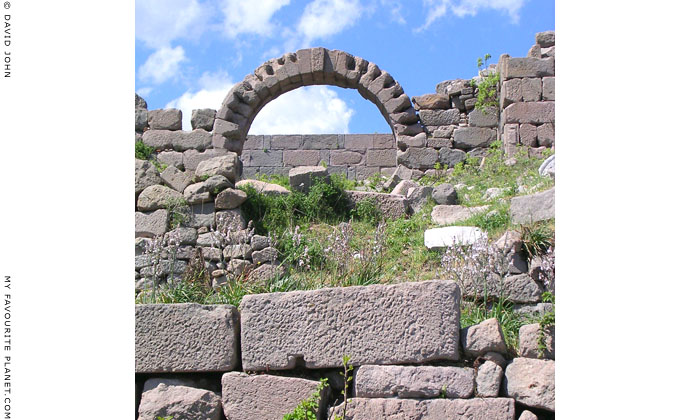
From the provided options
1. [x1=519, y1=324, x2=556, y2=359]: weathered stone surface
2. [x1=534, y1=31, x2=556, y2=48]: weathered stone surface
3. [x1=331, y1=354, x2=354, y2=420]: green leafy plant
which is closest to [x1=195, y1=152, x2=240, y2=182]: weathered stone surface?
[x1=331, y1=354, x2=354, y2=420]: green leafy plant

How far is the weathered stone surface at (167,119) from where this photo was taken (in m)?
11.5

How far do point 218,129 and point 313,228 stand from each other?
4.75 meters

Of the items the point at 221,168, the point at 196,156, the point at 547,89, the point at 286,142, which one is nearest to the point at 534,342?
the point at 221,168

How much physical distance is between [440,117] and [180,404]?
8.85 m

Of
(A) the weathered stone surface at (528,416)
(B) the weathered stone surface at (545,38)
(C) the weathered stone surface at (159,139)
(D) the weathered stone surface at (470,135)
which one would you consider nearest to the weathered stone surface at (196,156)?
(C) the weathered stone surface at (159,139)

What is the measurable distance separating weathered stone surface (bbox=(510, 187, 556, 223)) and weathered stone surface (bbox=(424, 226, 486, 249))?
0.36 meters

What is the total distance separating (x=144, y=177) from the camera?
637 cm

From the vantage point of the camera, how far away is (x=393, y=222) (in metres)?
7.48

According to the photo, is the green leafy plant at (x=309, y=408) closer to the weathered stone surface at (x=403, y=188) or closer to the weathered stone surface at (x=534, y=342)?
the weathered stone surface at (x=534, y=342)

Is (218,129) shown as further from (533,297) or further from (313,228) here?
(533,297)

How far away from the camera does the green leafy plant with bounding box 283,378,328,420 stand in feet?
10.7

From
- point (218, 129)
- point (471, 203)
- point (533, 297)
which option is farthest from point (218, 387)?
point (218, 129)

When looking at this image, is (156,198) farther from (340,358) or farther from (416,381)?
(416,381)

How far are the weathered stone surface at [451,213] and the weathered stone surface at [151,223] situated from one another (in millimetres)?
2830
